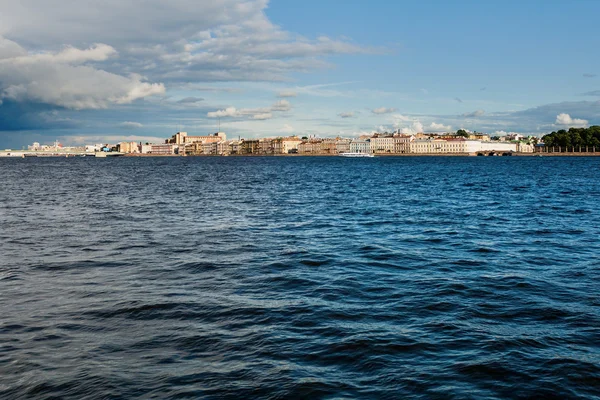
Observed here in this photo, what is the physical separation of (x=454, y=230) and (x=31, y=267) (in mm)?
11664

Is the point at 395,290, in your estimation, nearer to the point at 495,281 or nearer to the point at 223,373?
the point at 495,281

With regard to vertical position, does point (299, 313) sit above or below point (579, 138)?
below

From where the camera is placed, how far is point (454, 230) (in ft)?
57.2

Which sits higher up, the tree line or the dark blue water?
the tree line

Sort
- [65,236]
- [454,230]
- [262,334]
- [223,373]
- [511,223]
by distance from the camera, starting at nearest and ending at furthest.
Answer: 1. [223,373]
2. [262,334]
3. [65,236]
4. [454,230]
5. [511,223]

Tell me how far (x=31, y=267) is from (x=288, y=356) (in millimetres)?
7246

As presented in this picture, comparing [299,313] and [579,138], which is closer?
[299,313]

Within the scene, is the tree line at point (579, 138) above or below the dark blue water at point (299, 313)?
above

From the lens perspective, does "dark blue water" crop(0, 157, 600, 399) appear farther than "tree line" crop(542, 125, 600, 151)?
No

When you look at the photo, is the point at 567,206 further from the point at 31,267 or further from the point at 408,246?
the point at 31,267

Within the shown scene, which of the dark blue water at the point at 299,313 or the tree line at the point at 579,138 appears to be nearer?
the dark blue water at the point at 299,313

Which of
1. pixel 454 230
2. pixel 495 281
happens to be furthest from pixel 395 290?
pixel 454 230

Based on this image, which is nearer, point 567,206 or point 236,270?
point 236,270

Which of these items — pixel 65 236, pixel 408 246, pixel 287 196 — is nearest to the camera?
pixel 408 246
